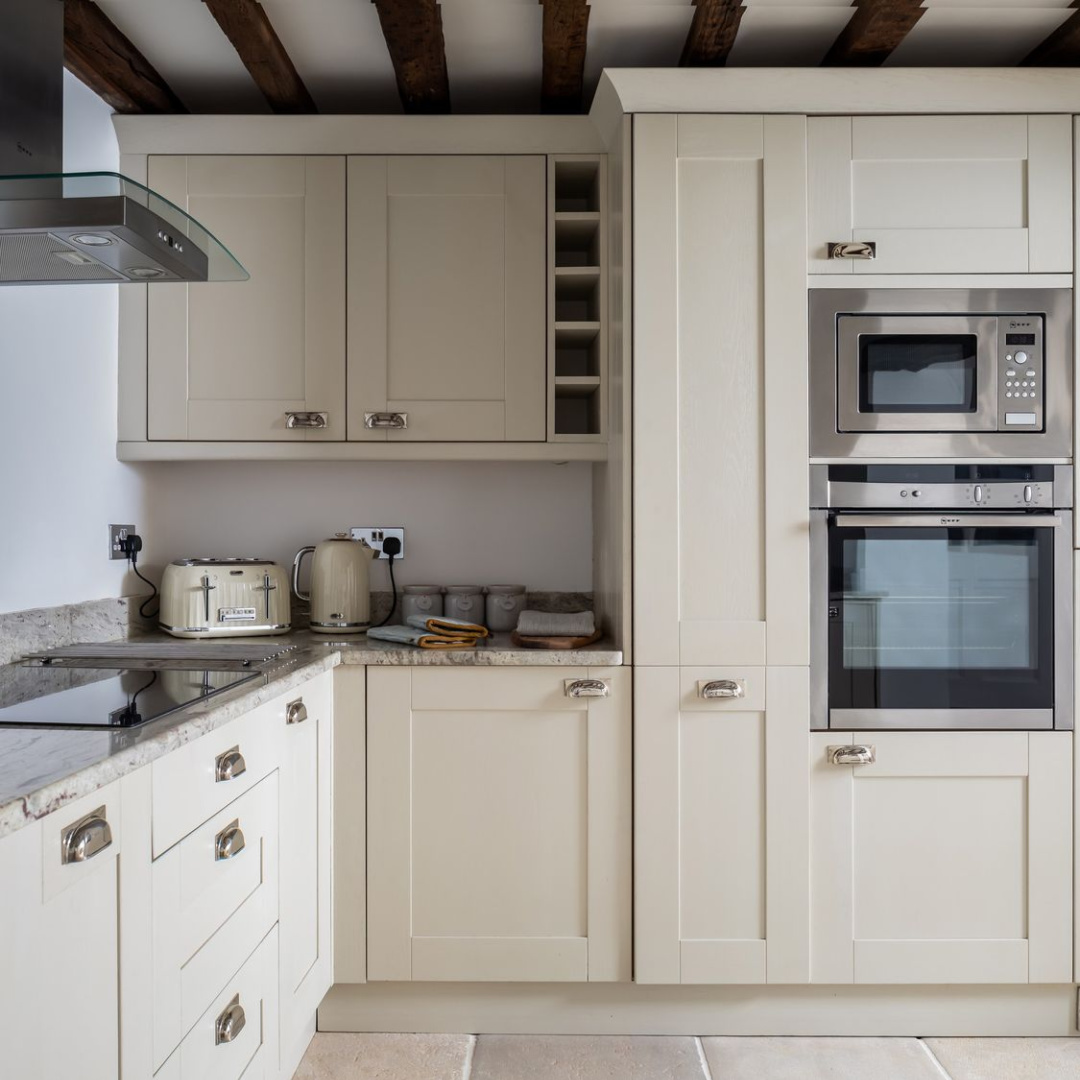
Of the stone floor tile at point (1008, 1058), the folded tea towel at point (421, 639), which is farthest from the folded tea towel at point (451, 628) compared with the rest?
the stone floor tile at point (1008, 1058)

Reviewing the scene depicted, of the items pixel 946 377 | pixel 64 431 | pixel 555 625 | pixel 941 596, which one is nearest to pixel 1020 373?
pixel 946 377

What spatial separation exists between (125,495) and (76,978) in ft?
5.35

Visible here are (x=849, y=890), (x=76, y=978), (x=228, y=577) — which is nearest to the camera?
(x=76, y=978)

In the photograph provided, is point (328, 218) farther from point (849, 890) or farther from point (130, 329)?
point (849, 890)

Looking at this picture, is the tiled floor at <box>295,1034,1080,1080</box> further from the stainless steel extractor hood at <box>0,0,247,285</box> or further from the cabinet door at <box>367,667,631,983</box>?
the stainless steel extractor hood at <box>0,0,247,285</box>

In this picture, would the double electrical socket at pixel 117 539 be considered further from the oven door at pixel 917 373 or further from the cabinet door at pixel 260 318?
the oven door at pixel 917 373

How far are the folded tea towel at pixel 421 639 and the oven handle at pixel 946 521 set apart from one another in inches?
36.3

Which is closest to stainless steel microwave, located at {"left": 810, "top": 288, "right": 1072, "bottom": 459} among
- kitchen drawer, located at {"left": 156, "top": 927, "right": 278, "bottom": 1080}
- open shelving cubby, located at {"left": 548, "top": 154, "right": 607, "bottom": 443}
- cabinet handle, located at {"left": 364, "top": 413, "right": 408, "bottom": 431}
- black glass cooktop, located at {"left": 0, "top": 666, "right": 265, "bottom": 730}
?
open shelving cubby, located at {"left": 548, "top": 154, "right": 607, "bottom": 443}

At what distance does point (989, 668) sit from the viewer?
6.72ft

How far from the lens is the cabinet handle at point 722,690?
2006 millimetres

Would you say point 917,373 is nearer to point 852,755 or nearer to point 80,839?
point 852,755

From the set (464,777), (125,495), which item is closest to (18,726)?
(464,777)

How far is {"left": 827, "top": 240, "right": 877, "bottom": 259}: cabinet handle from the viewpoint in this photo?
2023 mm

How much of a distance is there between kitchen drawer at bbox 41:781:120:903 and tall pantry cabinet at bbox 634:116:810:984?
3.99 feet
